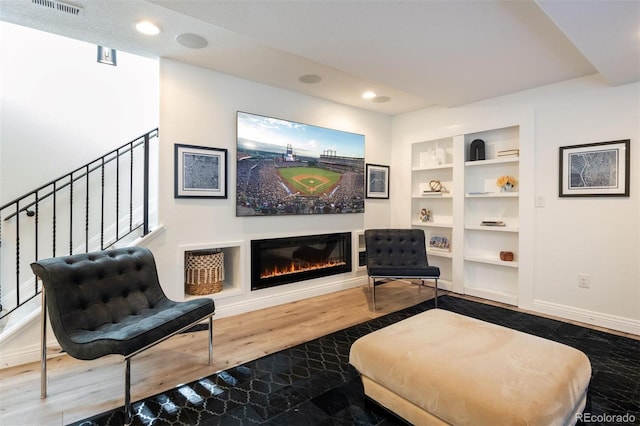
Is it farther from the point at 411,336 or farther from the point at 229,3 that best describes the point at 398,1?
the point at 411,336

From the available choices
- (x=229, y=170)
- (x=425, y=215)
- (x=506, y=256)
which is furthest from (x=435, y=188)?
(x=229, y=170)

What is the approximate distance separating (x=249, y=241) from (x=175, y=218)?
0.82 metres

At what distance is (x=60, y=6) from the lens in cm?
219

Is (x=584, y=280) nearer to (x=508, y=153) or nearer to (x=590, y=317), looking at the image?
(x=590, y=317)

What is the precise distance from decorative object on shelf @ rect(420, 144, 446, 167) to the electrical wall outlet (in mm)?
2036

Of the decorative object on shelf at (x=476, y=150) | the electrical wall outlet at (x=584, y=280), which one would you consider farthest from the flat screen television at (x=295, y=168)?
the electrical wall outlet at (x=584, y=280)

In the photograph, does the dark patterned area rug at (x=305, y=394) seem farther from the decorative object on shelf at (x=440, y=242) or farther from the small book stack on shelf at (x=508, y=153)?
the small book stack on shelf at (x=508, y=153)

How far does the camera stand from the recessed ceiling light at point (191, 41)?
8.59ft

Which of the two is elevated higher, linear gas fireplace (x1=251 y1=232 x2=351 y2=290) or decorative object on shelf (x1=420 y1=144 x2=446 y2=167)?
decorative object on shelf (x1=420 y1=144 x2=446 y2=167)

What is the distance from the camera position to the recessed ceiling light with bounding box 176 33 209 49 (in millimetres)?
2617

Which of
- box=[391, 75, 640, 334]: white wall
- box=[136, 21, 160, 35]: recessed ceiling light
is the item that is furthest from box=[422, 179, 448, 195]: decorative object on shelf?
box=[136, 21, 160, 35]: recessed ceiling light

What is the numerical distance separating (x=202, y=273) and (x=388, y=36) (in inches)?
107

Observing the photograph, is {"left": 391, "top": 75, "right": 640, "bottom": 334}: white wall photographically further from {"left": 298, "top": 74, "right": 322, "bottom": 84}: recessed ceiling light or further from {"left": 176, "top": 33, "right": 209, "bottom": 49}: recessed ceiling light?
{"left": 176, "top": 33, "right": 209, "bottom": 49}: recessed ceiling light

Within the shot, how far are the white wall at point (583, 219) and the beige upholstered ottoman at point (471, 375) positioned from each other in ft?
6.41
